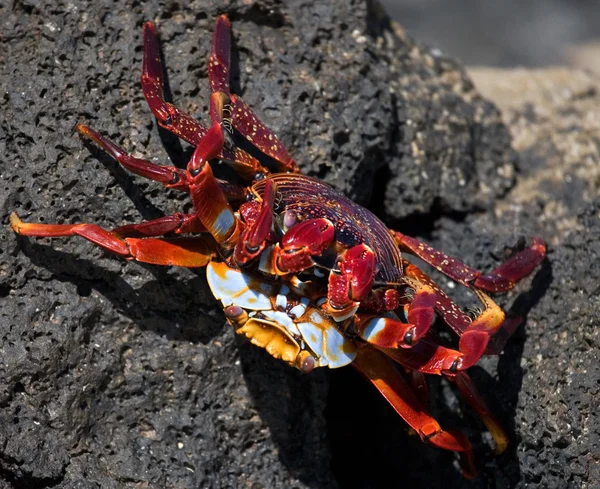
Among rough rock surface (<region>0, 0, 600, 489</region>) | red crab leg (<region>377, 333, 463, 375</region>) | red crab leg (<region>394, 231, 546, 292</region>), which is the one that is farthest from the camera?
red crab leg (<region>394, 231, 546, 292</region>)

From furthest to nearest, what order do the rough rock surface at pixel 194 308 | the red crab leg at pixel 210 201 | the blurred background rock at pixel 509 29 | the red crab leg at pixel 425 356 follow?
1. the blurred background rock at pixel 509 29
2. the rough rock surface at pixel 194 308
3. the red crab leg at pixel 425 356
4. the red crab leg at pixel 210 201

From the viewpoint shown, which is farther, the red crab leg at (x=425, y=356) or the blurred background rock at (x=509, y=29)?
the blurred background rock at (x=509, y=29)

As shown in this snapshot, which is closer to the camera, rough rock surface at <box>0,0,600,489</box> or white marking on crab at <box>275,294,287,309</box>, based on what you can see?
white marking on crab at <box>275,294,287,309</box>

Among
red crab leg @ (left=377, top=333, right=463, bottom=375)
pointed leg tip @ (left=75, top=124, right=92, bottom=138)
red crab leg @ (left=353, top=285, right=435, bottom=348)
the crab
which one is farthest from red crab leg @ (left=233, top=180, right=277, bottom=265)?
pointed leg tip @ (left=75, top=124, right=92, bottom=138)

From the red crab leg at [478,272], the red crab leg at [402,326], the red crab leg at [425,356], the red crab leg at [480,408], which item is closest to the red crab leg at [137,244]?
the red crab leg at [402,326]

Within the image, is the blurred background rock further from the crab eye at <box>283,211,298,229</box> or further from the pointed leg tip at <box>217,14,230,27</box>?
the crab eye at <box>283,211,298,229</box>

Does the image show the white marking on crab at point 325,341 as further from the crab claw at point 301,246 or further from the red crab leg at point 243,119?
the red crab leg at point 243,119

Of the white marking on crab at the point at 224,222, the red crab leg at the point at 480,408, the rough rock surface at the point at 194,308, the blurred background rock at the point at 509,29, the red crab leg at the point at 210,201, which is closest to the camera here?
the red crab leg at the point at 210,201

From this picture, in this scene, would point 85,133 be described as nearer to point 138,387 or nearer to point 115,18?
point 115,18
